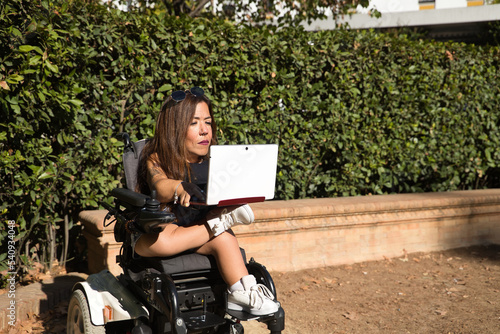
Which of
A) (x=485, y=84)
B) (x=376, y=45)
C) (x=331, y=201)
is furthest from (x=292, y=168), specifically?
(x=485, y=84)

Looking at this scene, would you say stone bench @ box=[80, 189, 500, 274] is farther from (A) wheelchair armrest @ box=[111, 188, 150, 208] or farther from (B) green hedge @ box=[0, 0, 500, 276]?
(A) wheelchair armrest @ box=[111, 188, 150, 208]

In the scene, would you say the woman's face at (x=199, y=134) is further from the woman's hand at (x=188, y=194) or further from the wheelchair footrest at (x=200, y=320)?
the wheelchair footrest at (x=200, y=320)

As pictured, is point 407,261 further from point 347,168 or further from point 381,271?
point 347,168

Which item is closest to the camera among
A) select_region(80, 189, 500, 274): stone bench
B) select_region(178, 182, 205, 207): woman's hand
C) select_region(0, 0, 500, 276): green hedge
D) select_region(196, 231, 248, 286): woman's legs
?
select_region(178, 182, 205, 207): woman's hand

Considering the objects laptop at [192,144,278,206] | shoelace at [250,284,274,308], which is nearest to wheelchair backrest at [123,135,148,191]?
laptop at [192,144,278,206]

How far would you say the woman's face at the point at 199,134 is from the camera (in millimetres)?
2734

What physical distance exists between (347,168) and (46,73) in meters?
3.28

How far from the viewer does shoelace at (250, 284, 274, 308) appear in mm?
2289

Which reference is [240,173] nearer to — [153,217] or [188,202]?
[188,202]

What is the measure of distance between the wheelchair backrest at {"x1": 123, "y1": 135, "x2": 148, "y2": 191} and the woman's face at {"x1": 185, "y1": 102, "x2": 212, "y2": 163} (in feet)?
1.01

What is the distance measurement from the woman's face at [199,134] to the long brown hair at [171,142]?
27 millimetres

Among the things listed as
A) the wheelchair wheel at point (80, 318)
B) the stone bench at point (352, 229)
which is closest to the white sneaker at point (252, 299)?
the wheelchair wheel at point (80, 318)

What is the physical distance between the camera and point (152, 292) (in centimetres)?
231

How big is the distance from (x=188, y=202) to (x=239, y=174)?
29cm
